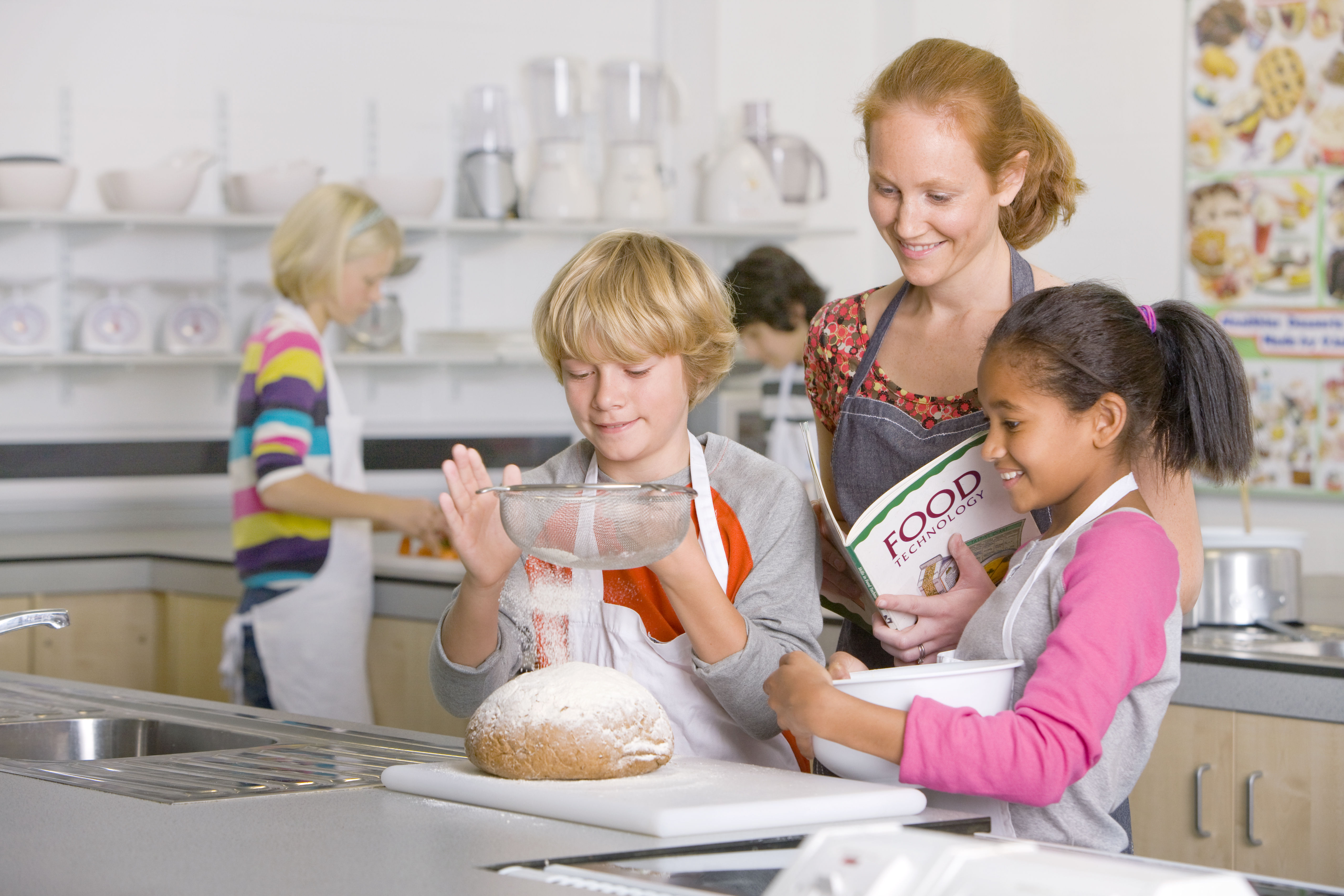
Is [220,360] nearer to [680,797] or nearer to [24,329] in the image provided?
[24,329]

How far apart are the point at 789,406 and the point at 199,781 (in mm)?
2540

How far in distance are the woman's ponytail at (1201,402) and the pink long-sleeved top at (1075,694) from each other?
101mm

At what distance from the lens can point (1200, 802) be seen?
1.98m

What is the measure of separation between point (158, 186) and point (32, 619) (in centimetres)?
213

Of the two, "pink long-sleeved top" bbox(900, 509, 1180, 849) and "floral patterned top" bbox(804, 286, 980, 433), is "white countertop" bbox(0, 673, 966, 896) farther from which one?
"floral patterned top" bbox(804, 286, 980, 433)

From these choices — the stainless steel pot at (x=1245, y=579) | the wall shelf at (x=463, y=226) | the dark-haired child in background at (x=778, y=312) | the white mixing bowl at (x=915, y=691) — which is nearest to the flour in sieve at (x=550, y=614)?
the white mixing bowl at (x=915, y=691)

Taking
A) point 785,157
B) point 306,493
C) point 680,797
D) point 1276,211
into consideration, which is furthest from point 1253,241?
point 680,797

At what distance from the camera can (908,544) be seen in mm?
1382

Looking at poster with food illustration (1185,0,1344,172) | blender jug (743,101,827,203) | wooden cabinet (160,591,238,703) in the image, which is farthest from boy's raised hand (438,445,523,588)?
poster with food illustration (1185,0,1344,172)

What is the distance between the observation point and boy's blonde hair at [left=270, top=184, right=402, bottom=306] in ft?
8.29

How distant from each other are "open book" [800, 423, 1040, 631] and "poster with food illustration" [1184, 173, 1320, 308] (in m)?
2.42

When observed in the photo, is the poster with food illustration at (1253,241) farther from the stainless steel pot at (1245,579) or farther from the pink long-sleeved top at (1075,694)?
the pink long-sleeved top at (1075,694)

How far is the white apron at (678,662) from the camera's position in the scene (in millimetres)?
1332

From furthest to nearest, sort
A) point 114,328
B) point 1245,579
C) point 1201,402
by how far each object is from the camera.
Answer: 1. point 114,328
2. point 1245,579
3. point 1201,402
